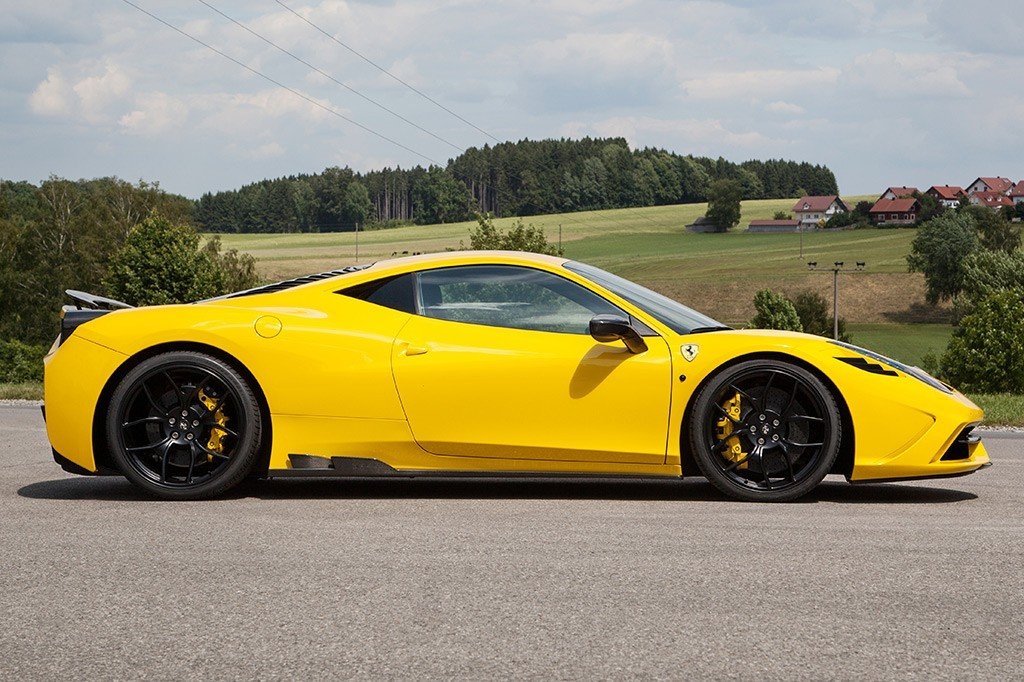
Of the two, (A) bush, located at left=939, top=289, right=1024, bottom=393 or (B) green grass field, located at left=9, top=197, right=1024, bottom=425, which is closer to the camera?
(A) bush, located at left=939, top=289, right=1024, bottom=393

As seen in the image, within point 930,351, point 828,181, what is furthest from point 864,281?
point 828,181

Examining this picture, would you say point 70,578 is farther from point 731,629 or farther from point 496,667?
point 731,629

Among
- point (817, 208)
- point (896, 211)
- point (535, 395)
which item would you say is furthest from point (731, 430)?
point (896, 211)

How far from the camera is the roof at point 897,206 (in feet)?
566

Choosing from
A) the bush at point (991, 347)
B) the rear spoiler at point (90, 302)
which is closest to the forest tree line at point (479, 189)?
the bush at point (991, 347)

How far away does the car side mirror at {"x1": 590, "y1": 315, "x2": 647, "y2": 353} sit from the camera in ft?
21.1

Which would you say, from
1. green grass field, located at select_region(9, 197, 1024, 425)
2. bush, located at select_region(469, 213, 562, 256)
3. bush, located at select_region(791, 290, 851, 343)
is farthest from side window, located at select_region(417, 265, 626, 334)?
bush, located at select_region(791, 290, 851, 343)

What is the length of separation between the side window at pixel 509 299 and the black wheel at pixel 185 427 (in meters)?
1.12

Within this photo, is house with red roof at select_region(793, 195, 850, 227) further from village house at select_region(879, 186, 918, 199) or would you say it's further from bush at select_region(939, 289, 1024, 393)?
bush at select_region(939, 289, 1024, 393)

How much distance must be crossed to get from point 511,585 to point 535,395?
80.4 inches

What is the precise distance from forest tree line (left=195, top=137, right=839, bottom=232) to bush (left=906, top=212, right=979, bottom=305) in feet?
167

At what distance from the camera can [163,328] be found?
6684mm

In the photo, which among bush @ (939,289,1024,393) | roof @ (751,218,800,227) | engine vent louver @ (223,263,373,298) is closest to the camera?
engine vent louver @ (223,263,373,298)

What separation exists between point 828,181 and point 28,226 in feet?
436
